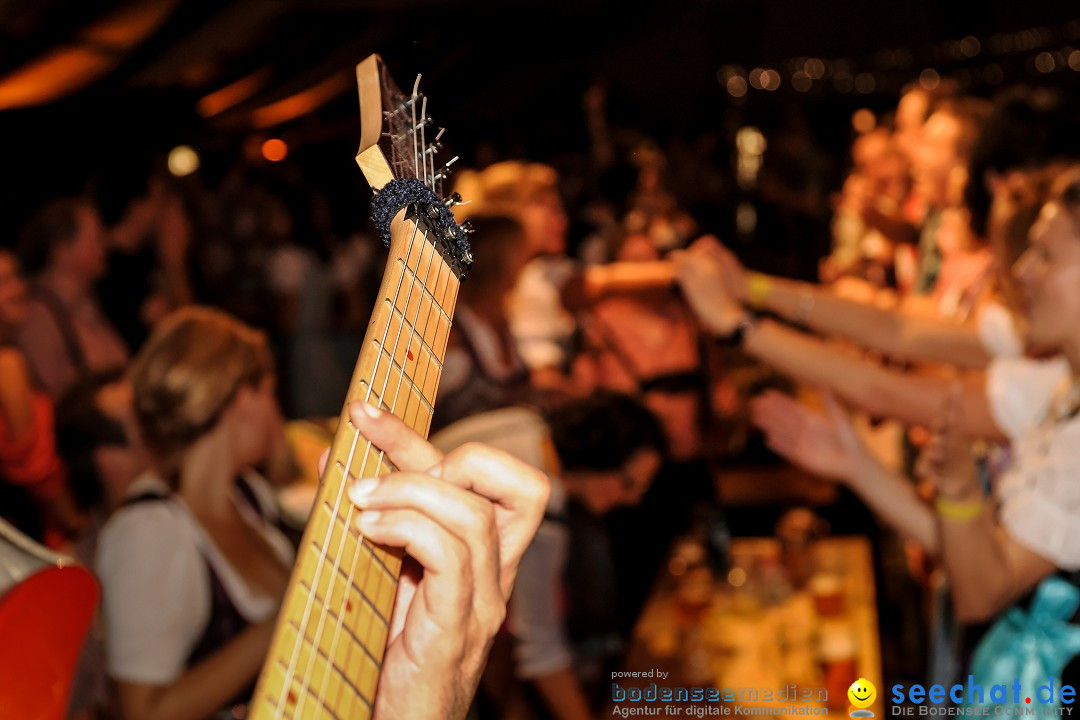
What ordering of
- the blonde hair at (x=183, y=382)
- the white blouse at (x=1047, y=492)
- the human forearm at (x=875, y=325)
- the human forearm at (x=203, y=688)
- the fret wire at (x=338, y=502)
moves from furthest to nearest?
the human forearm at (x=875, y=325)
the blonde hair at (x=183, y=382)
the human forearm at (x=203, y=688)
the white blouse at (x=1047, y=492)
the fret wire at (x=338, y=502)

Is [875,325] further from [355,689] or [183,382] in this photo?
[355,689]

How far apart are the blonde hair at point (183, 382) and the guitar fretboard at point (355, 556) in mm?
1306

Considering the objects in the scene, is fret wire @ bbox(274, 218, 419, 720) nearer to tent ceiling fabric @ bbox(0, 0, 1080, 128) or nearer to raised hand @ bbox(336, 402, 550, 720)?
raised hand @ bbox(336, 402, 550, 720)

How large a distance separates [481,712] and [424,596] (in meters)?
1.82

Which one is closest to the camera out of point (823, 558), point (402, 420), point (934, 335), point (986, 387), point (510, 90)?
point (402, 420)

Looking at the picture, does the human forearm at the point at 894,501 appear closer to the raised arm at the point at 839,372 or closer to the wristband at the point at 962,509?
Result: the wristband at the point at 962,509

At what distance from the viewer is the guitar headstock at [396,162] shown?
0.73 meters

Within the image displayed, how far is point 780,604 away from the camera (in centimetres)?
299

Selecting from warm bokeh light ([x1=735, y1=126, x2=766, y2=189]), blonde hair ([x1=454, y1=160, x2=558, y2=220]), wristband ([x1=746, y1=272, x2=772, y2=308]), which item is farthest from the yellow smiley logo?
warm bokeh light ([x1=735, y1=126, x2=766, y2=189])

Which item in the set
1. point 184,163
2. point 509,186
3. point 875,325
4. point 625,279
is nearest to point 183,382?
point 875,325

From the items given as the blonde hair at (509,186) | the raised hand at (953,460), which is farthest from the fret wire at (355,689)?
the blonde hair at (509,186)

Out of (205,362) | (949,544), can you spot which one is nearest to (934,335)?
(949,544)

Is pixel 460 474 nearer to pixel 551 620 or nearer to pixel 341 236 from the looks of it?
pixel 551 620

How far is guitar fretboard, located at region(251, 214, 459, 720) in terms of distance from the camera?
0.57 metres
